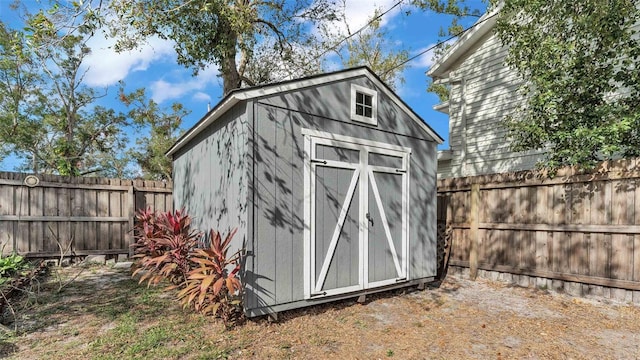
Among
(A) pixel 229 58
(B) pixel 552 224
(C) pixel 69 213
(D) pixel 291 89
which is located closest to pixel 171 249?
(D) pixel 291 89

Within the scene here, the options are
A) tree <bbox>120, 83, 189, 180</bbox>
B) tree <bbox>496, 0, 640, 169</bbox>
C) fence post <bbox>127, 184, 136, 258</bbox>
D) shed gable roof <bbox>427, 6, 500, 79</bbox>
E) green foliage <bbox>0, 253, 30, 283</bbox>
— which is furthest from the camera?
tree <bbox>120, 83, 189, 180</bbox>

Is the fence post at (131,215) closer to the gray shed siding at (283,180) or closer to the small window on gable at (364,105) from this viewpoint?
the gray shed siding at (283,180)

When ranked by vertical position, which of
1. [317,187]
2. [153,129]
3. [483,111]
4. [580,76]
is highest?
[153,129]

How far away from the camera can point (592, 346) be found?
343 centimetres

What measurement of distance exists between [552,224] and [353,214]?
3165 mm

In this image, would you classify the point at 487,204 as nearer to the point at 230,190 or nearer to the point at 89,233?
the point at 230,190

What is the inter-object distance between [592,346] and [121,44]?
1004 cm

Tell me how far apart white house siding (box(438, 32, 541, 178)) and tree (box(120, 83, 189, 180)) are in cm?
1375

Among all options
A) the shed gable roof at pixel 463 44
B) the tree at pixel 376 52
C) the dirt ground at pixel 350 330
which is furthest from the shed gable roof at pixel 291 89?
the tree at pixel 376 52

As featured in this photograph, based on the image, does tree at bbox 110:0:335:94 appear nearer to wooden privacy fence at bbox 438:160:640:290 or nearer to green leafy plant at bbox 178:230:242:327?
green leafy plant at bbox 178:230:242:327

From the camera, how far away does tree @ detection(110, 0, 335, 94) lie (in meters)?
7.34

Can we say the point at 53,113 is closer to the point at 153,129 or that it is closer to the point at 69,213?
the point at 153,129

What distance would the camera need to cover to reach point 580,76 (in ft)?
17.4

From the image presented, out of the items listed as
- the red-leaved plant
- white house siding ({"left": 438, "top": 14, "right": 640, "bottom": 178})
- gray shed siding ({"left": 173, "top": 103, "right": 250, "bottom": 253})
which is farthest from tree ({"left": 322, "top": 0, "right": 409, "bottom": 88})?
the red-leaved plant
